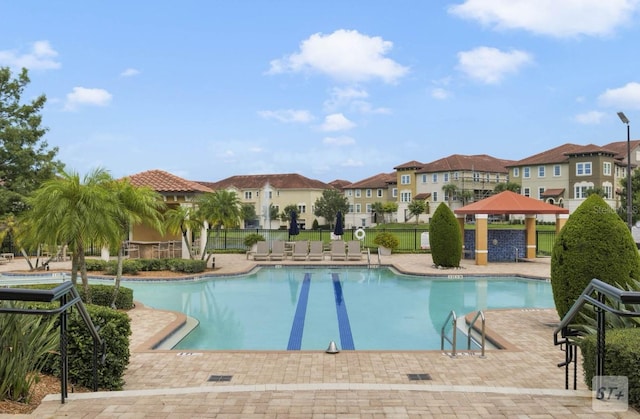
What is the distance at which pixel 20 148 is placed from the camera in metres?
19.7

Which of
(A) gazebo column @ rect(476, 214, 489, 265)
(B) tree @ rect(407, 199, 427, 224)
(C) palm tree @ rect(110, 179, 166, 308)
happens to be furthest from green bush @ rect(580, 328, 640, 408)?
(B) tree @ rect(407, 199, 427, 224)

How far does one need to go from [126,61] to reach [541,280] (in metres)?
17.9

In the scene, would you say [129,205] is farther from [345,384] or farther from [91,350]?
[345,384]

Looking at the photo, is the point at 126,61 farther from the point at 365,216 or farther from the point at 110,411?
the point at 365,216

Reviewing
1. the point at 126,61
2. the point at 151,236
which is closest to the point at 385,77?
the point at 126,61

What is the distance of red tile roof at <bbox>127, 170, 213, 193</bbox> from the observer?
22.2 m

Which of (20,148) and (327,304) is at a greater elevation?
(20,148)

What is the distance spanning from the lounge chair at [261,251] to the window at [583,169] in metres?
43.9

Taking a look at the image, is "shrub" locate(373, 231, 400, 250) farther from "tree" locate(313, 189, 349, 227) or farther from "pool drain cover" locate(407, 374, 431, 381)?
"tree" locate(313, 189, 349, 227)

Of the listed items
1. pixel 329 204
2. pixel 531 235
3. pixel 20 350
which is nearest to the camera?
pixel 20 350

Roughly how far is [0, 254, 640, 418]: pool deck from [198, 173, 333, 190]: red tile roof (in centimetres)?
5671

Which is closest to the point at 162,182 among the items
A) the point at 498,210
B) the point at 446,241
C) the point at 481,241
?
the point at 446,241

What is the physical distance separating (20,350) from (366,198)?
224 ft

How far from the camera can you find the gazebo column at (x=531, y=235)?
23884 mm
